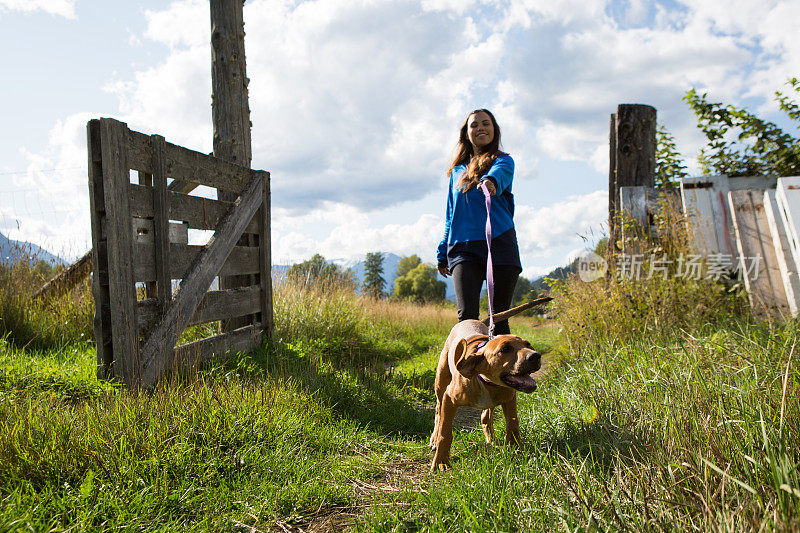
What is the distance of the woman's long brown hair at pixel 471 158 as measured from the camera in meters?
3.59

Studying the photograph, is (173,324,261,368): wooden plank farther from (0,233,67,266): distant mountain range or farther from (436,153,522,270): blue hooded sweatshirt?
(0,233,67,266): distant mountain range

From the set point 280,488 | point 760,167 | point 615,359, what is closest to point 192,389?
point 280,488

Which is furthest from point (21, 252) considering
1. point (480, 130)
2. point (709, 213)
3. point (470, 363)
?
point (709, 213)

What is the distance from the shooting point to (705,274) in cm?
583

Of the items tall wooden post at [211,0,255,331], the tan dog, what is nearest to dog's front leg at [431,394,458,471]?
the tan dog

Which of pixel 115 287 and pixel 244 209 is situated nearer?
pixel 115 287

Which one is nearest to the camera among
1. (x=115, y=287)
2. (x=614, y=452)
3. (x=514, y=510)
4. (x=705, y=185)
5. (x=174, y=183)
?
(x=514, y=510)

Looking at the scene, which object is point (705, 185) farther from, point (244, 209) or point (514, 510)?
point (514, 510)

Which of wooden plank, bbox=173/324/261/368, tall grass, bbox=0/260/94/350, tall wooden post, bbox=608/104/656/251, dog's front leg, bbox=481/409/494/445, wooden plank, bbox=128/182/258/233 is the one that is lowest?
dog's front leg, bbox=481/409/494/445

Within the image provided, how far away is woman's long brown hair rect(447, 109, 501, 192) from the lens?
359 cm

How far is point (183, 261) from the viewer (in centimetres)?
459

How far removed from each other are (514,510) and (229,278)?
4.55 m

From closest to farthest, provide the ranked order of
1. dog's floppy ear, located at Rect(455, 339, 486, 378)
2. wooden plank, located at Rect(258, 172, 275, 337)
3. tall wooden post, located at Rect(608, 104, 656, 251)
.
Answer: dog's floppy ear, located at Rect(455, 339, 486, 378) < wooden plank, located at Rect(258, 172, 275, 337) < tall wooden post, located at Rect(608, 104, 656, 251)

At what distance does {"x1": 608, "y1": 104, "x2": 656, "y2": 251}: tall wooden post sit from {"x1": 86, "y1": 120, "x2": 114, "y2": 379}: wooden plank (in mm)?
6029
